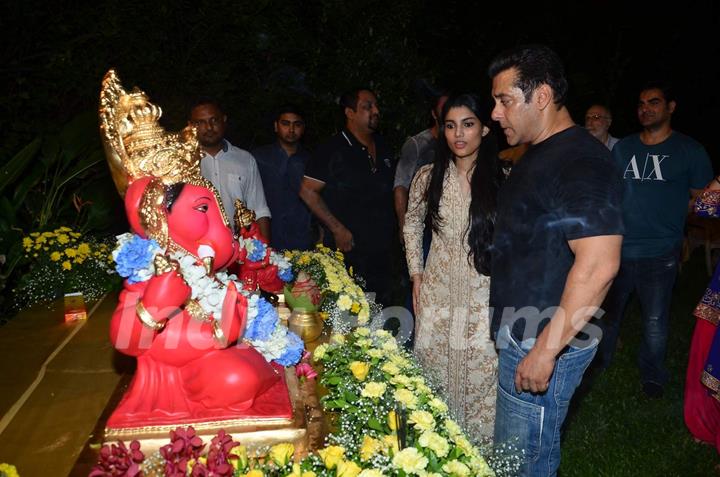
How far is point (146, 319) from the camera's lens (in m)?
1.93

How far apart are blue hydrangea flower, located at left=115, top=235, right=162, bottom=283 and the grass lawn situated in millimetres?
2441

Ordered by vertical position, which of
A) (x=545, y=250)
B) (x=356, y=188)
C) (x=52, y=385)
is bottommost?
(x=52, y=385)

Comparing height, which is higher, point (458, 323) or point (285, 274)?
point (285, 274)

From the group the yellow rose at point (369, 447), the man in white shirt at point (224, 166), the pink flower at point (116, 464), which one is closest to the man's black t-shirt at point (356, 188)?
Answer: the man in white shirt at point (224, 166)

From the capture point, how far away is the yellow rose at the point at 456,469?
1.52m

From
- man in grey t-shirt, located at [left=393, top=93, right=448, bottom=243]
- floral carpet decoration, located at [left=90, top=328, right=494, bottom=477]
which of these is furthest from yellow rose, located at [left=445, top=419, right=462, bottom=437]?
man in grey t-shirt, located at [left=393, top=93, right=448, bottom=243]

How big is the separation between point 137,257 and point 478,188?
1578 mm

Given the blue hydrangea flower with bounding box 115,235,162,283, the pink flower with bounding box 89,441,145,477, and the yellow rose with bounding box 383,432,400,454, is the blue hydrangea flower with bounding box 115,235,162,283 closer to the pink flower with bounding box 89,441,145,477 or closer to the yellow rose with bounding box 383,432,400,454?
the pink flower with bounding box 89,441,145,477

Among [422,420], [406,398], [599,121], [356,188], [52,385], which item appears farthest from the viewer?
[599,121]

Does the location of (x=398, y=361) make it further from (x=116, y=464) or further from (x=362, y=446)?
(x=116, y=464)

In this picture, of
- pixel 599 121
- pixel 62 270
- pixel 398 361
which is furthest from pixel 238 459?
pixel 599 121

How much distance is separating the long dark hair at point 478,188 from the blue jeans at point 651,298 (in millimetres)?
1450

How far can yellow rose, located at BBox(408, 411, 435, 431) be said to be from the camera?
5.56 feet

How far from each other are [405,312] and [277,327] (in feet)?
7.01
